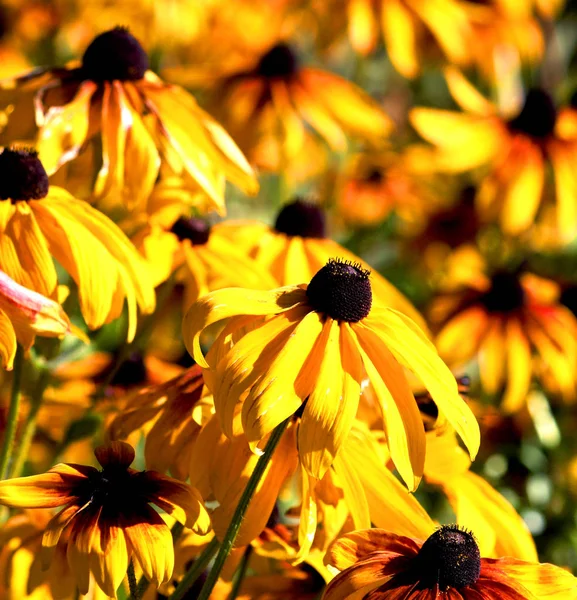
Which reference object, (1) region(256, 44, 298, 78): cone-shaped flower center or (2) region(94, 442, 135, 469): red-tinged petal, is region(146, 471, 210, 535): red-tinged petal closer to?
(2) region(94, 442, 135, 469): red-tinged petal

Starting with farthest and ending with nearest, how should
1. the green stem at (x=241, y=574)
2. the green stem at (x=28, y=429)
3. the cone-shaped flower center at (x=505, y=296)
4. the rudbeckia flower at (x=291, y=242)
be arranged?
the cone-shaped flower center at (x=505, y=296) < the rudbeckia flower at (x=291, y=242) < the green stem at (x=28, y=429) < the green stem at (x=241, y=574)

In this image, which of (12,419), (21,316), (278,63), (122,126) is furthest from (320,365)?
(278,63)

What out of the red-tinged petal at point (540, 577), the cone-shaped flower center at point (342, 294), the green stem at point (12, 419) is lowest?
the red-tinged petal at point (540, 577)

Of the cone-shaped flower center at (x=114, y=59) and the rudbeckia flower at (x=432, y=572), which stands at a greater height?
the cone-shaped flower center at (x=114, y=59)

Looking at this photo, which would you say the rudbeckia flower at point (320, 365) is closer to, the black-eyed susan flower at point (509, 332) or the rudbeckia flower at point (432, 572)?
the rudbeckia flower at point (432, 572)

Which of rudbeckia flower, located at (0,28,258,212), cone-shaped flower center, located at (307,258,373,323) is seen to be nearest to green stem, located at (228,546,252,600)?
cone-shaped flower center, located at (307,258,373,323)

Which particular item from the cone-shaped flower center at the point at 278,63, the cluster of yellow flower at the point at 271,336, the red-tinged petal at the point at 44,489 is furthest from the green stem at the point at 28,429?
the cone-shaped flower center at the point at 278,63
